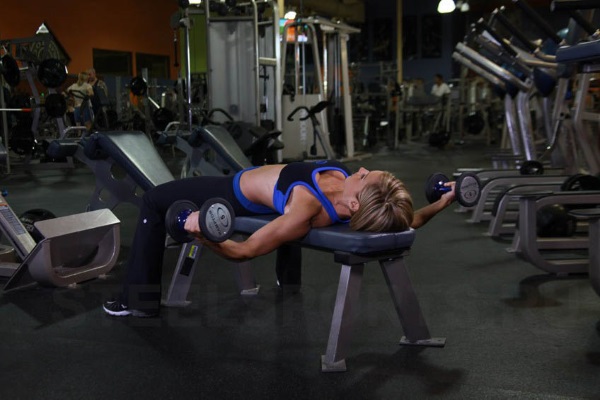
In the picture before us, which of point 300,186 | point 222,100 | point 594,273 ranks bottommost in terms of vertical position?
point 594,273

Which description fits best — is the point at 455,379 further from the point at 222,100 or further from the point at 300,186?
the point at 222,100

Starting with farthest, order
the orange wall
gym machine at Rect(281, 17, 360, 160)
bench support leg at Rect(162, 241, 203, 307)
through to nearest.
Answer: the orange wall < gym machine at Rect(281, 17, 360, 160) < bench support leg at Rect(162, 241, 203, 307)

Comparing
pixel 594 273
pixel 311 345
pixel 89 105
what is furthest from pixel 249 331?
pixel 89 105

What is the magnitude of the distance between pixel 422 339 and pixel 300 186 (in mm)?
584

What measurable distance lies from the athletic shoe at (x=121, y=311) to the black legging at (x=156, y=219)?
71 mm

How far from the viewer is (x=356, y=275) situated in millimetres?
1613

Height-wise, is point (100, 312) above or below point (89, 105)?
below

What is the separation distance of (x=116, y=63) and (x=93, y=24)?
4.51 ft

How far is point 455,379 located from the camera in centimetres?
155

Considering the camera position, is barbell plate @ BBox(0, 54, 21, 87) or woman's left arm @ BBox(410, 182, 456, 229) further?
barbell plate @ BBox(0, 54, 21, 87)

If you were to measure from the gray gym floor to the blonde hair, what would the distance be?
1.24 feet

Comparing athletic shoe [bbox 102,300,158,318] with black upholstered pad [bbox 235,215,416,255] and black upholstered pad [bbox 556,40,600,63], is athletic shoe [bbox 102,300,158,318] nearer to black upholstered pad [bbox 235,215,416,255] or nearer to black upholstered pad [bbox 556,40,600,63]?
black upholstered pad [bbox 235,215,416,255]

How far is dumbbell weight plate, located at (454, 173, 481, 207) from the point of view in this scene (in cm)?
176

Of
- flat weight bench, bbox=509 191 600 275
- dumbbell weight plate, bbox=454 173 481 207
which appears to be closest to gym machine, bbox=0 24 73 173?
flat weight bench, bbox=509 191 600 275
